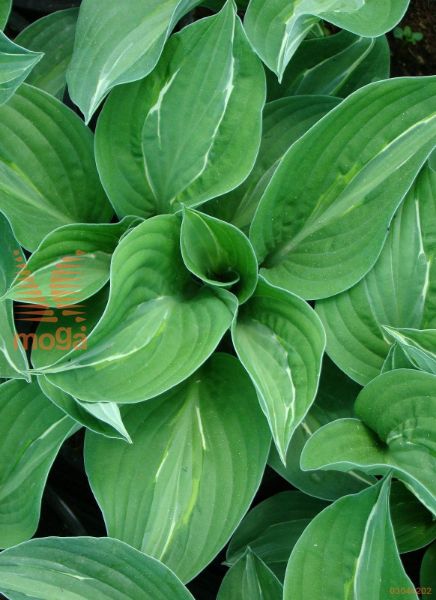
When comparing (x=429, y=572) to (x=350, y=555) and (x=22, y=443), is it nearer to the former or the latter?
(x=350, y=555)

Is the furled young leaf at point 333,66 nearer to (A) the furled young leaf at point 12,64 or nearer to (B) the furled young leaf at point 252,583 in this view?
(A) the furled young leaf at point 12,64

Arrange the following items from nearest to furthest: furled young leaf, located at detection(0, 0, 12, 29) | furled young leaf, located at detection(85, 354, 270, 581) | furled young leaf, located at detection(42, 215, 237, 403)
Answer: furled young leaf, located at detection(42, 215, 237, 403) → furled young leaf, located at detection(85, 354, 270, 581) → furled young leaf, located at detection(0, 0, 12, 29)

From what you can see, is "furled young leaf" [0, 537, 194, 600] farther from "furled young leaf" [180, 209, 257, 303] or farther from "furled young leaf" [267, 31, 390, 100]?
"furled young leaf" [267, 31, 390, 100]

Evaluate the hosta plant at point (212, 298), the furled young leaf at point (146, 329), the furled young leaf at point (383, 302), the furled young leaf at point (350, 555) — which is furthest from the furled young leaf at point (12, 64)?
the furled young leaf at point (350, 555)

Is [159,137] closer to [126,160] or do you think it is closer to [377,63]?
[126,160]

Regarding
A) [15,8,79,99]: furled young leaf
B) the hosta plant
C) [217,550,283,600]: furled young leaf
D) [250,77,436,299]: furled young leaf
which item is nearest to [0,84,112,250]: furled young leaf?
the hosta plant

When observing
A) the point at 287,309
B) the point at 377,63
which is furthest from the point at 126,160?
the point at 377,63
